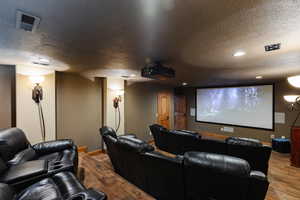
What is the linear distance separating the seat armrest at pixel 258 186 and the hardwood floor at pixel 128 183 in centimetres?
139

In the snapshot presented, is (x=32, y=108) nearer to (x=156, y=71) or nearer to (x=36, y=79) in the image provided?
(x=36, y=79)

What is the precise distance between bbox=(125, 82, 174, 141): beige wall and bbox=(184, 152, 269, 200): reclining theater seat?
4.14 m

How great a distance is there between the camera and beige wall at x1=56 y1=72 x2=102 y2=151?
4.20 meters

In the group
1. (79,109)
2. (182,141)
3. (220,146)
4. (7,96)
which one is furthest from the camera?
(79,109)

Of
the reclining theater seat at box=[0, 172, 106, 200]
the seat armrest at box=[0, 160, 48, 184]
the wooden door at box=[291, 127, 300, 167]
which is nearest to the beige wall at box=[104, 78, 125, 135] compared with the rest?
the seat armrest at box=[0, 160, 48, 184]

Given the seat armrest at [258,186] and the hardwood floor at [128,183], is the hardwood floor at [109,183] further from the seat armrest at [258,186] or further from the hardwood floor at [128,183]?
the seat armrest at [258,186]

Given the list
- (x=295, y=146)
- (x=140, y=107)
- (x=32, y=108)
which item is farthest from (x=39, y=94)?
(x=295, y=146)

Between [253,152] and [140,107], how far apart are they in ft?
13.7

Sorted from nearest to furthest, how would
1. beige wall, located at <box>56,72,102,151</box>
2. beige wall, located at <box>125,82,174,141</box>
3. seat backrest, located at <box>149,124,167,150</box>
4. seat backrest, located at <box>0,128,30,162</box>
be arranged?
seat backrest, located at <box>0,128,30,162</box> < beige wall, located at <box>56,72,102,151</box> < seat backrest, located at <box>149,124,167,150</box> < beige wall, located at <box>125,82,174,141</box>

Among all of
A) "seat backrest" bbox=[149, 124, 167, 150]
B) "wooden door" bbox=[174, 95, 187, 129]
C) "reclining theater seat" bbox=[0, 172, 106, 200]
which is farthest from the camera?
"wooden door" bbox=[174, 95, 187, 129]

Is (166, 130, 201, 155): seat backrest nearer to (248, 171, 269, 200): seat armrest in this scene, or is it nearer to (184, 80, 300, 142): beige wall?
(248, 171, 269, 200): seat armrest

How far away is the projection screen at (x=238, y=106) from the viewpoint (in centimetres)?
557

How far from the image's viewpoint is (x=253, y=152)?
9.65ft

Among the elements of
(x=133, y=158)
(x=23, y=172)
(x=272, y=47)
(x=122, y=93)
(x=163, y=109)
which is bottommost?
(x=133, y=158)
